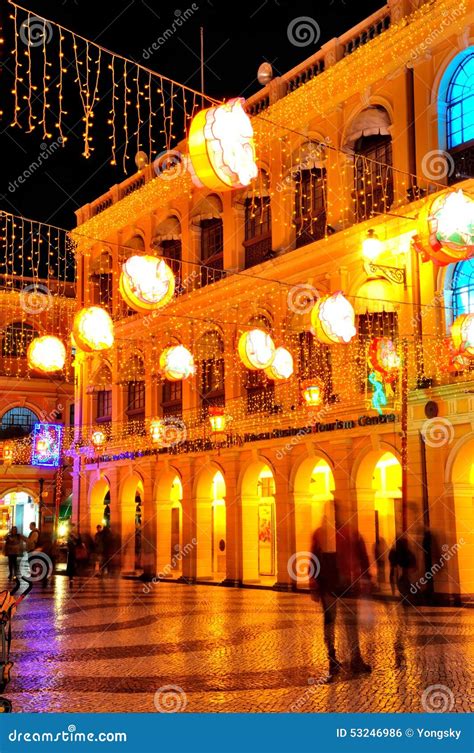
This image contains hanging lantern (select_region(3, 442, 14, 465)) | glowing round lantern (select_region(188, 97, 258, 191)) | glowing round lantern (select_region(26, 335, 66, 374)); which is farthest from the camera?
hanging lantern (select_region(3, 442, 14, 465))

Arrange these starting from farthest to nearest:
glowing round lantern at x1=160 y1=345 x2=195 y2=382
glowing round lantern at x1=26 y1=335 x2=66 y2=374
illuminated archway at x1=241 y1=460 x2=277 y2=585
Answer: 1. illuminated archway at x1=241 y1=460 x2=277 y2=585
2. glowing round lantern at x1=160 y1=345 x2=195 y2=382
3. glowing round lantern at x1=26 y1=335 x2=66 y2=374

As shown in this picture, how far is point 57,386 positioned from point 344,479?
29.4m

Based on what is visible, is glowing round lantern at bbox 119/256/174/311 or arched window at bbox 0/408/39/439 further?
arched window at bbox 0/408/39/439

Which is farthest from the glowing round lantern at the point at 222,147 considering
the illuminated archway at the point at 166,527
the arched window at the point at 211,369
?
the illuminated archway at the point at 166,527

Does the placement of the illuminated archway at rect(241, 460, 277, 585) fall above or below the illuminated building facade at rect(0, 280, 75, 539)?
below

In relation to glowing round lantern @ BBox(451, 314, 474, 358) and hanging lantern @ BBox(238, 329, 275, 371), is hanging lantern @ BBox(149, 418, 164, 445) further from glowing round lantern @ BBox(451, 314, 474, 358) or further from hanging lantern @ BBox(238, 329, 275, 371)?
glowing round lantern @ BBox(451, 314, 474, 358)

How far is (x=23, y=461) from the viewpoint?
4406 cm

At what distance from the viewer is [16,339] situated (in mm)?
47219

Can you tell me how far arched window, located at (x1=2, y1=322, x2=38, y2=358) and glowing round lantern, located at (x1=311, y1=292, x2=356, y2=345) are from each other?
99.6 feet

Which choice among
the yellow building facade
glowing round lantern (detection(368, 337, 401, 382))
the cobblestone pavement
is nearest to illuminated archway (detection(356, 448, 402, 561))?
the yellow building facade

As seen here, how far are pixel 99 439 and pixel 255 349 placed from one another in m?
15.4

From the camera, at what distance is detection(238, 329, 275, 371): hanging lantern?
20.8 meters

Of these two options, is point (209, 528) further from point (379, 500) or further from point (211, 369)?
point (379, 500)

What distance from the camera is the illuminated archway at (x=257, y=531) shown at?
2680 centimetres
